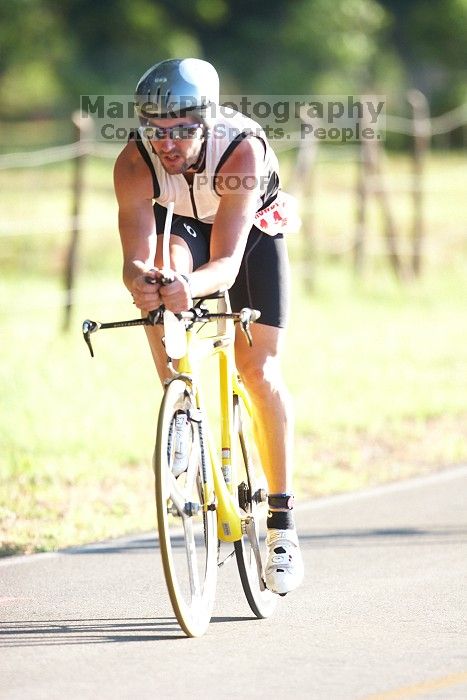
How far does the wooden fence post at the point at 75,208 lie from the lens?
13.8 metres

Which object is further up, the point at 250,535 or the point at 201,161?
the point at 201,161

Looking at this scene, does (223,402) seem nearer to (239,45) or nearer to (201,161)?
(201,161)

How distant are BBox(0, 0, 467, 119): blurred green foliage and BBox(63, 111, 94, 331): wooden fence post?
4361 centimetres

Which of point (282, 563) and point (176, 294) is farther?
point (282, 563)

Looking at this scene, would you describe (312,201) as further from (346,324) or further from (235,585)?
(235,585)

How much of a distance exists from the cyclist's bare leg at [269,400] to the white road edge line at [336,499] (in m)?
1.57

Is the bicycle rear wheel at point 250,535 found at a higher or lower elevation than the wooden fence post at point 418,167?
lower

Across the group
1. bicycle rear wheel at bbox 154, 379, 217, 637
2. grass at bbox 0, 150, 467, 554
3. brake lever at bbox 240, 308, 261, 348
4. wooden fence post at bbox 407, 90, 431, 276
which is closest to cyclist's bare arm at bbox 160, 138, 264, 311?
brake lever at bbox 240, 308, 261, 348

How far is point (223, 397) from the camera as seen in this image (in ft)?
18.7

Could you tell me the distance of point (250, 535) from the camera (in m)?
5.89

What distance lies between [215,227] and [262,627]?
1.54 metres

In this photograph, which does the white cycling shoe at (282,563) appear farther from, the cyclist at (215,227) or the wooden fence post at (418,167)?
the wooden fence post at (418,167)

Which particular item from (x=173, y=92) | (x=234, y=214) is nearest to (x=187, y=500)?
(x=234, y=214)

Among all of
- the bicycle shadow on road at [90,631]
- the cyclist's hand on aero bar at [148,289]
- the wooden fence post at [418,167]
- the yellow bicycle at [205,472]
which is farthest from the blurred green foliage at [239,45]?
the cyclist's hand on aero bar at [148,289]
